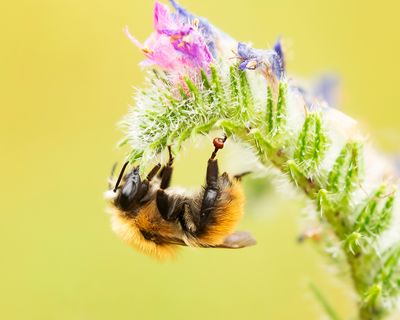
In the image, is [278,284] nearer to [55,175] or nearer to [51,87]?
[55,175]

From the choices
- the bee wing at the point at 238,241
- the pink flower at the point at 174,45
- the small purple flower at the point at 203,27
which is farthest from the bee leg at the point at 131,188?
the small purple flower at the point at 203,27

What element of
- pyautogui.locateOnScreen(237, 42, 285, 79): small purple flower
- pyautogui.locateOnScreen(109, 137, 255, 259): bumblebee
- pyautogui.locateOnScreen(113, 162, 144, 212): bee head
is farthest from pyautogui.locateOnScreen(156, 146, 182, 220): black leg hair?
pyautogui.locateOnScreen(237, 42, 285, 79): small purple flower

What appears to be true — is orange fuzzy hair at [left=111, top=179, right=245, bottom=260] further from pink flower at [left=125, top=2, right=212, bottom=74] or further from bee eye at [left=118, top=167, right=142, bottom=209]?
pink flower at [left=125, top=2, right=212, bottom=74]

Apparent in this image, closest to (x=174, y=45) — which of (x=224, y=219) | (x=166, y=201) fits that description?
(x=166, y=201)

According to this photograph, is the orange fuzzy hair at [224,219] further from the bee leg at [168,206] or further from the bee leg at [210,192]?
the bee leg at [168,206]

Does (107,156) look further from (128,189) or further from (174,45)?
(174,45)
